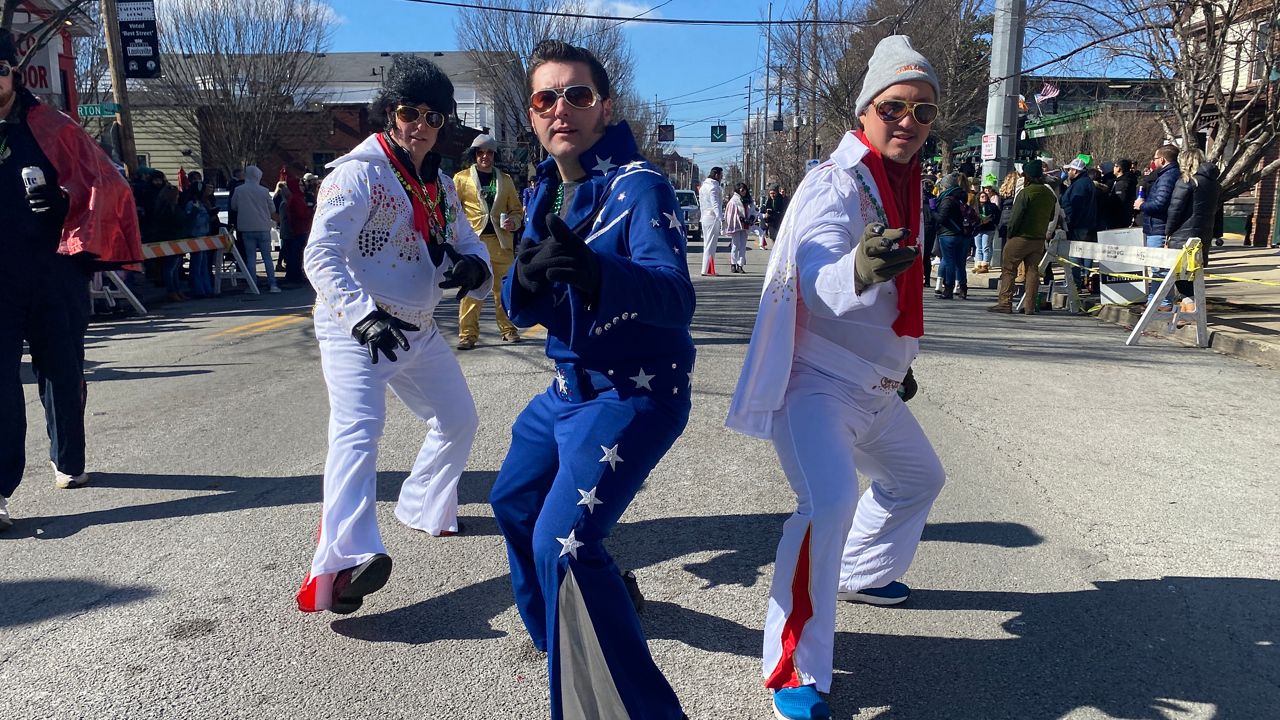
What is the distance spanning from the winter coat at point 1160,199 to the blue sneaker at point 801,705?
418 inches

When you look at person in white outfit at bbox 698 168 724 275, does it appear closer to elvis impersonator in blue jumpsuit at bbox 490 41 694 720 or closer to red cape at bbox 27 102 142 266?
red cape at bbox 27 102 142 266

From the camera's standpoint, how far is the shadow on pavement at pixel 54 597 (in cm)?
361

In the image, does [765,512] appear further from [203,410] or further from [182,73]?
[182,73]

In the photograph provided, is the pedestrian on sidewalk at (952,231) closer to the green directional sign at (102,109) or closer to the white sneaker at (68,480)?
the white sneaker at (68,480)

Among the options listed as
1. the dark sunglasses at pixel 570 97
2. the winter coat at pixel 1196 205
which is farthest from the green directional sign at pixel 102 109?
the winter coat at pixel 1196 205

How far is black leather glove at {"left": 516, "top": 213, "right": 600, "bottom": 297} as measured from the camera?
214cm

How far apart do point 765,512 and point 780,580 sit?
1.89m

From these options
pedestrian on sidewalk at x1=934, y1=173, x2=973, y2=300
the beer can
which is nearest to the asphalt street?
the beer can

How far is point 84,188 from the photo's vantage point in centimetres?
475

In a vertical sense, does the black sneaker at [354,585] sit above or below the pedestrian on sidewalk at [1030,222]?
below

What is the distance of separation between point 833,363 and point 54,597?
3232 mm

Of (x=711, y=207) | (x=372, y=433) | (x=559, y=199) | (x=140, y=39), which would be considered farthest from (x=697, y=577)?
(x=140, y=39)

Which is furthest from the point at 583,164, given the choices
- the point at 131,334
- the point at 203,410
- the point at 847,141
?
the point at 131,334

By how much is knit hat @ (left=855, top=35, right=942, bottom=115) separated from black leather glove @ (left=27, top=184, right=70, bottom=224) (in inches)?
153
